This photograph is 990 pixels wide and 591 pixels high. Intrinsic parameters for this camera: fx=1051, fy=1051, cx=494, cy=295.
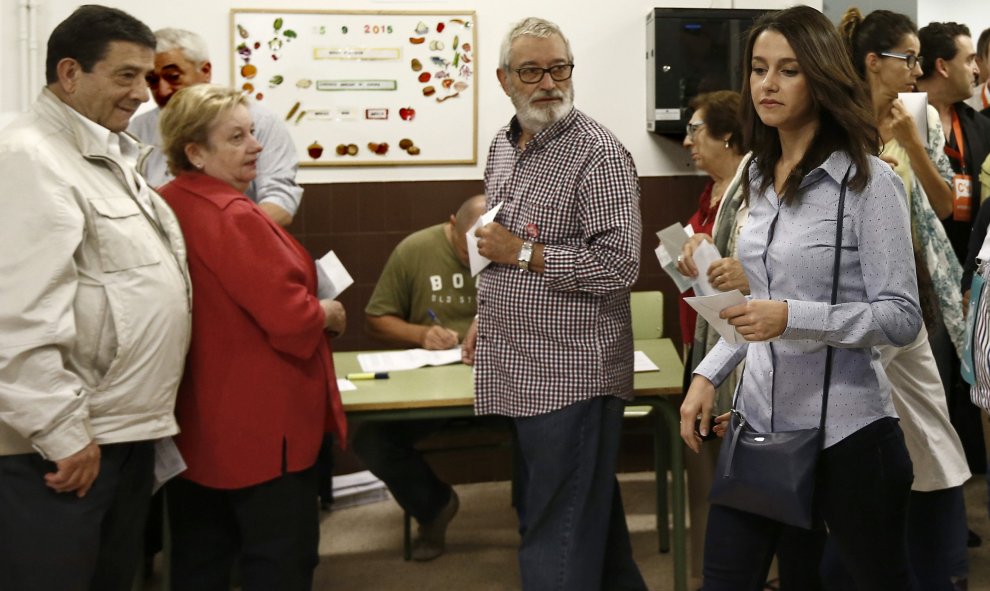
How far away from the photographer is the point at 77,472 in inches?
90.2

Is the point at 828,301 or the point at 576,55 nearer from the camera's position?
the point at 828,301

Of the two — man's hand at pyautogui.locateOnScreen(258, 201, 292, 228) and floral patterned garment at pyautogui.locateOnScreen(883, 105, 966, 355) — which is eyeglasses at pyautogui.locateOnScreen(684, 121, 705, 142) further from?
man's hand at pyautogui.locateOnScreen(258, 201, 292, 228)

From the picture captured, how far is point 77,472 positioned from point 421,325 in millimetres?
1994

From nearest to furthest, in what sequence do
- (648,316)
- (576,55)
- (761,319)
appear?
(761,319) < (648,316) < (576,55)

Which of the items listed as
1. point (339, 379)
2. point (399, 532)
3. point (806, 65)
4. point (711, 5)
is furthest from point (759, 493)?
point (711, 5)

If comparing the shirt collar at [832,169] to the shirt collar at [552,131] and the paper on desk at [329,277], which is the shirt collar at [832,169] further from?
the paper on desk at [329,277]

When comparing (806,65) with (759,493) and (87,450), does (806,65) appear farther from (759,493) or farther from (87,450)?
(87,450)

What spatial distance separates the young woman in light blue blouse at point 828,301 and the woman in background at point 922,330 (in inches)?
19.6

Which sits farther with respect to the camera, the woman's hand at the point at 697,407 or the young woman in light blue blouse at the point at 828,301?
the woman's hand at the point at 697,407

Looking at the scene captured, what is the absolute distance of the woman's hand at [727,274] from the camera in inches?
99.2

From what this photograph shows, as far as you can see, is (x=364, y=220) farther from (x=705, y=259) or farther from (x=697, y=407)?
(x=697, y=407)

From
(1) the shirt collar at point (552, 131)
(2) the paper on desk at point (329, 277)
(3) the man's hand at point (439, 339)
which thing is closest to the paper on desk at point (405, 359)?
(3) the man's hand at point (439, 339)

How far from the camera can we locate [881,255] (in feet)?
6.56

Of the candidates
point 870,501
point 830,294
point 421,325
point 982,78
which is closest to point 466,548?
point 421,325
